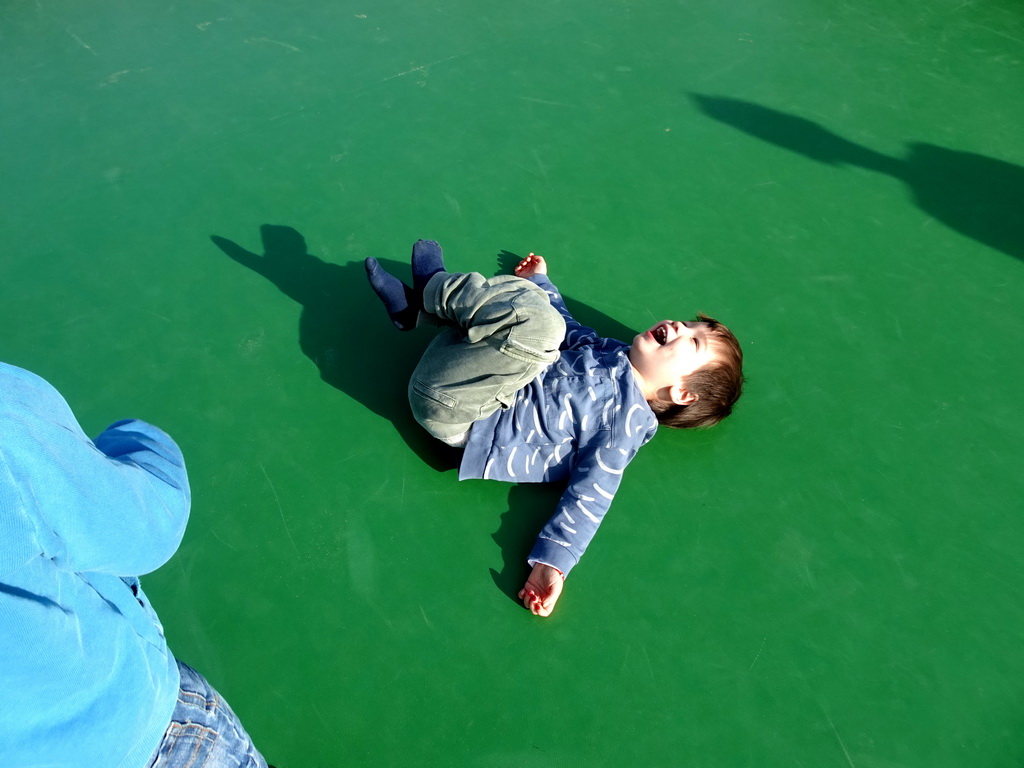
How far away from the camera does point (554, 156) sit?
2.24 m

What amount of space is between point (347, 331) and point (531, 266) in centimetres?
51

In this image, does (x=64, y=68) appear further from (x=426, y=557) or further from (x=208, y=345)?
(x=426, y=557)

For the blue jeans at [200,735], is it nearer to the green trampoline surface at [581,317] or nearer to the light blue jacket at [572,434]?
the green trampoline surface at [581,317]

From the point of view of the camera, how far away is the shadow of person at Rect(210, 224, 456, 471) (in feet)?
5.69

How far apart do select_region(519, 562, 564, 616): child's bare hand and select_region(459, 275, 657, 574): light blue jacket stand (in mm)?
56

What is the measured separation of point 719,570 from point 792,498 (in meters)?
0.26

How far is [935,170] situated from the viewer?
2.29 meters

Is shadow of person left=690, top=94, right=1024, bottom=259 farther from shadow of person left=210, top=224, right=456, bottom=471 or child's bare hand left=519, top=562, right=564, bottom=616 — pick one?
child's bare hand left=519, top=562, right=564, bottom=616

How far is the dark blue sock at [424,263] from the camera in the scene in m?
1.74

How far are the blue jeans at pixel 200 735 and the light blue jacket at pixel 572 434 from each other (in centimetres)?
68

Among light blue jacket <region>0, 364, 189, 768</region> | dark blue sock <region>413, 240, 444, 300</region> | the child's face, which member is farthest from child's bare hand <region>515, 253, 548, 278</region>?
light blue jacket <region>0, 364, 189, 768</region>

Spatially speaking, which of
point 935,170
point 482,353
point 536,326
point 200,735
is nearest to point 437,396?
point 482,353

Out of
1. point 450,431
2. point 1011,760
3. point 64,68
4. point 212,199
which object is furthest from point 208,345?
point 1011,760

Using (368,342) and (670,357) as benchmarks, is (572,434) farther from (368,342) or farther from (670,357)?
(368,342)
